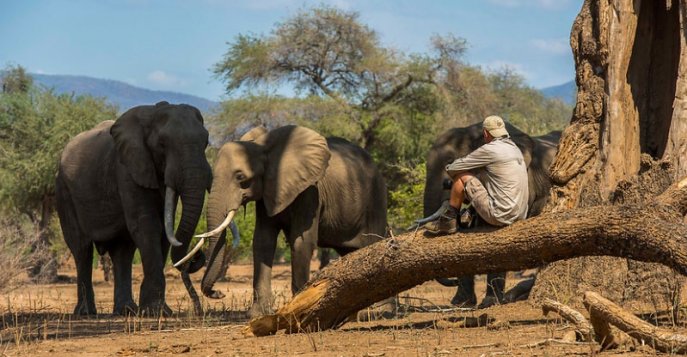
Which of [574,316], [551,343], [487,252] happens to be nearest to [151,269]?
[487,252]

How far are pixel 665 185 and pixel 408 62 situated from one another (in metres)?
26.2

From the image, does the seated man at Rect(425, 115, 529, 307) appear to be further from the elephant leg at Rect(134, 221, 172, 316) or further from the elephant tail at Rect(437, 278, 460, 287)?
the elephant tail at Rect(437, 278, 460, 287)

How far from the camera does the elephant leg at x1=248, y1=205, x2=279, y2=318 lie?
13.8m

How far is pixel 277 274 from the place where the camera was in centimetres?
3247

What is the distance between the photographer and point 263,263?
14.0 m

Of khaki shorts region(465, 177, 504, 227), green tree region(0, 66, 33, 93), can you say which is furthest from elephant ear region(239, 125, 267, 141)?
green tree region(0, 66, 33, 93)

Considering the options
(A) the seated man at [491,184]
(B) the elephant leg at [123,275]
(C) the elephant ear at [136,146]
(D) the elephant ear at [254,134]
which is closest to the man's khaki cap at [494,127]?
(A) the seated man at [491,184]

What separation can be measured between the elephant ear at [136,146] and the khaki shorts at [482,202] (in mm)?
6226

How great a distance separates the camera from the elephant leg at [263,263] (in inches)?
544

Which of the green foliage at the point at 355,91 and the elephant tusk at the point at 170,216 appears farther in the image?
the green foliage at the point at 355,91

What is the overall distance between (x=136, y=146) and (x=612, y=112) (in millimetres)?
6156

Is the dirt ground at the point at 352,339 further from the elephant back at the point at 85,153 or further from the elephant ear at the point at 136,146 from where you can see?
the elephant back at the point at 85,153

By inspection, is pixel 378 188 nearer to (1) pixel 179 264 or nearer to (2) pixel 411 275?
(1) pixel 179 264

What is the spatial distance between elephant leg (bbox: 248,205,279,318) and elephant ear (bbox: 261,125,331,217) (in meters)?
0.44
